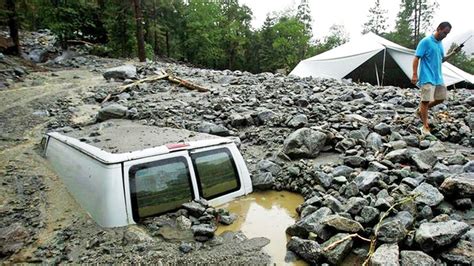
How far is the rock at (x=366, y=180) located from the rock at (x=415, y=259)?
4.28 ft

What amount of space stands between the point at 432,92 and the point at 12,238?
21.1 feet

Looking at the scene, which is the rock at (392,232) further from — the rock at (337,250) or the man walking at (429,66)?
the man walking at (429,66)

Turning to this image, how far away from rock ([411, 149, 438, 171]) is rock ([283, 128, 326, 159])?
156cm

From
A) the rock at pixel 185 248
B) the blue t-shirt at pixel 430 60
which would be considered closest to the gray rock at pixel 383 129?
the blue t-shirt at pixel 430 60

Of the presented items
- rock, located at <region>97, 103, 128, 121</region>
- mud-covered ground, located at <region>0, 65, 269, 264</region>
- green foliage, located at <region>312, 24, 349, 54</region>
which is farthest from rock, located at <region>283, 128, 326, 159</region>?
green foliage, located at <region>312, 24, 349, 54</region>

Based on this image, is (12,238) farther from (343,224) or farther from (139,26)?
(139,26)

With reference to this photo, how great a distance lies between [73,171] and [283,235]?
2.62m

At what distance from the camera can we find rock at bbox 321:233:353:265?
2871 millimetres

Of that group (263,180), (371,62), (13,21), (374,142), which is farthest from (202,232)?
(13,21)

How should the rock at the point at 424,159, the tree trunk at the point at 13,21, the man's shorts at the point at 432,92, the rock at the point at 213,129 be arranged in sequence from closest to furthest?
1. the rock at the point at 424,159
2. the man's shorts at the point at 432,92
3. the rock at the point at 213,129
4. the tree trunk at the point at 13,21

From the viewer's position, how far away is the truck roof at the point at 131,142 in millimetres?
3326

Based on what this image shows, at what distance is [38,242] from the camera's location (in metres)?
3.27

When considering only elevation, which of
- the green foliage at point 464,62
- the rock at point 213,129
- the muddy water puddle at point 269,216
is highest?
the green foliage at point 464,62

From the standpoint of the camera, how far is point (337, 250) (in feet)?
9.49
